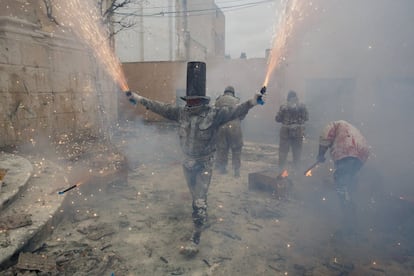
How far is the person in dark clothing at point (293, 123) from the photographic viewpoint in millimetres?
7699

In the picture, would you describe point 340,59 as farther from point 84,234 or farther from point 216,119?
point 84,234

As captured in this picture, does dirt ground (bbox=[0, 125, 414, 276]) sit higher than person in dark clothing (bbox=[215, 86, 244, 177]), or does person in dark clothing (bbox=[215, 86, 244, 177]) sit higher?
person in dark clothing (bbox=[215, 86, 244, 177])

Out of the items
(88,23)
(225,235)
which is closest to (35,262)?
(225,235)

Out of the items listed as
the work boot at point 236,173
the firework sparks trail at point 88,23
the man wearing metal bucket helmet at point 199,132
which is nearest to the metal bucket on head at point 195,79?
the man wearing metal bucket helmet at point 199,132

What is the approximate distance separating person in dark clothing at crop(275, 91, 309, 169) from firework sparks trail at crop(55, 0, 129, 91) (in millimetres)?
4949

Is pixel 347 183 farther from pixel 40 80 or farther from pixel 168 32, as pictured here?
pixel 168 32

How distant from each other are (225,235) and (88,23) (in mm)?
10018

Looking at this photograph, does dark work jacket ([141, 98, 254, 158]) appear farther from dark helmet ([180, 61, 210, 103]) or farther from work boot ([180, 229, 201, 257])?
work boot ([180, 229, 201, 257])

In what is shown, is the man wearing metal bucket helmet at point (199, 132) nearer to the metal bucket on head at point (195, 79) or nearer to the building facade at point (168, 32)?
the metal bucket on head at point (195, 79)

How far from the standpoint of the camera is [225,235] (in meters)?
4.53

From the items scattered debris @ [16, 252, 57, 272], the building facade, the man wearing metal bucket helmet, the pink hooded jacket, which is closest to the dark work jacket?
the man wearing metal bucket helmet

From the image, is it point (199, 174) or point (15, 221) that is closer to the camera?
point (15, 221)

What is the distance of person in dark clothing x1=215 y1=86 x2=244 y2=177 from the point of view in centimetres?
771

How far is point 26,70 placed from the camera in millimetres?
7941
